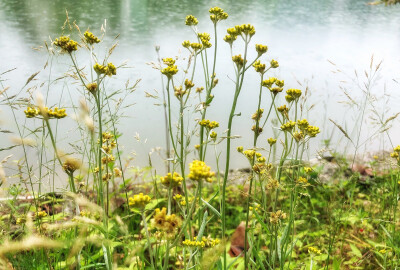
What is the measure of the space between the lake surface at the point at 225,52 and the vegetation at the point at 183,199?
0.20 meters

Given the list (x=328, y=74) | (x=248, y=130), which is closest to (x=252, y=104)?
(x=248, y=130)

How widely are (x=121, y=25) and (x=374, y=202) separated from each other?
6.63 metres

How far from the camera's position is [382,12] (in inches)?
486

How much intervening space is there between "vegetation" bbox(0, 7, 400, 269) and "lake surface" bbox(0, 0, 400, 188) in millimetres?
196

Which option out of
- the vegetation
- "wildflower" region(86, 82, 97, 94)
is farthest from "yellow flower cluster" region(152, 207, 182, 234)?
"wildflower" region(86, 82, 97, 94)

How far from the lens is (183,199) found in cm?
142

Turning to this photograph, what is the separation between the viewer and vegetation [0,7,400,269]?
0.95m

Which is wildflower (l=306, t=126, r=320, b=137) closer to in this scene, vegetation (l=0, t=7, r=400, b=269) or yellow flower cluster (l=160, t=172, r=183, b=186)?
vegetation (l=0, t=7, r=400, b=269)

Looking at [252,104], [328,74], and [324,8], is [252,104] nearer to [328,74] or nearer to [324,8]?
[328,74]

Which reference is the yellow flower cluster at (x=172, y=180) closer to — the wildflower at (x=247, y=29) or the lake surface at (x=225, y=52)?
the lake surface at (x=225, y=52)

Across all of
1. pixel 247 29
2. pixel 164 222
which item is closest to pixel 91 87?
pixel 164 222

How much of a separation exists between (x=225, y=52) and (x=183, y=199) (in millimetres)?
5110

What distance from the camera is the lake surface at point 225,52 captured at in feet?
12.5

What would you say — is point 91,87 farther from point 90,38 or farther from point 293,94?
point 293,94
